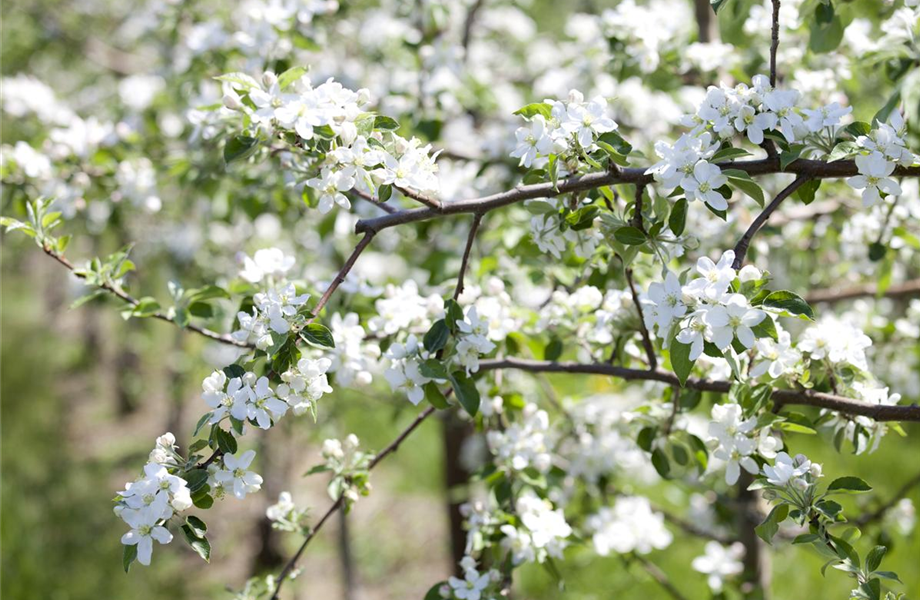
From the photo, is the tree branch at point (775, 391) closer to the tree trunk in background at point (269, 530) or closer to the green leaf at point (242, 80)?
the green leaf at point (242, 80)

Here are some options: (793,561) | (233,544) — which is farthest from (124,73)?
(793,561)

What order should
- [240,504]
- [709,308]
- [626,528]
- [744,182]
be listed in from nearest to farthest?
[709,308]
[744,182]
[626,528]
[240,504]

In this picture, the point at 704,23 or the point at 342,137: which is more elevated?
the point at 342,137

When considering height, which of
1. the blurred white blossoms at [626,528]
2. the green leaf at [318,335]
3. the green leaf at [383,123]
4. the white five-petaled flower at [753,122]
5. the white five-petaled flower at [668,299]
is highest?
the white five-petaled flower at [753,122]

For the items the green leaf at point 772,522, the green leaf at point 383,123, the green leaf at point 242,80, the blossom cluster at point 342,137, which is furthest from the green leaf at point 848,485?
the green leaf at point 242,80

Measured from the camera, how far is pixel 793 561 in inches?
142

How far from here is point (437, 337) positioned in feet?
4.18

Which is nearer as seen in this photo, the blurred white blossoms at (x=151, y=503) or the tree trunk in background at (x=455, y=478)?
the blurred white blossoms at (x=151, y=503)

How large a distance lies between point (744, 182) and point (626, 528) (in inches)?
45.7

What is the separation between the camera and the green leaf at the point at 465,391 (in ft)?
4.05

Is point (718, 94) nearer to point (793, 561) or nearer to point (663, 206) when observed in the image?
point (663, 206)

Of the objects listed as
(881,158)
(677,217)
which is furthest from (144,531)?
(881,158)

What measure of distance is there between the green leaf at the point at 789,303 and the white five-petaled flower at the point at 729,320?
1.3 inches

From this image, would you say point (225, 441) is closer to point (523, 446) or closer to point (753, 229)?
point (523, 446)
